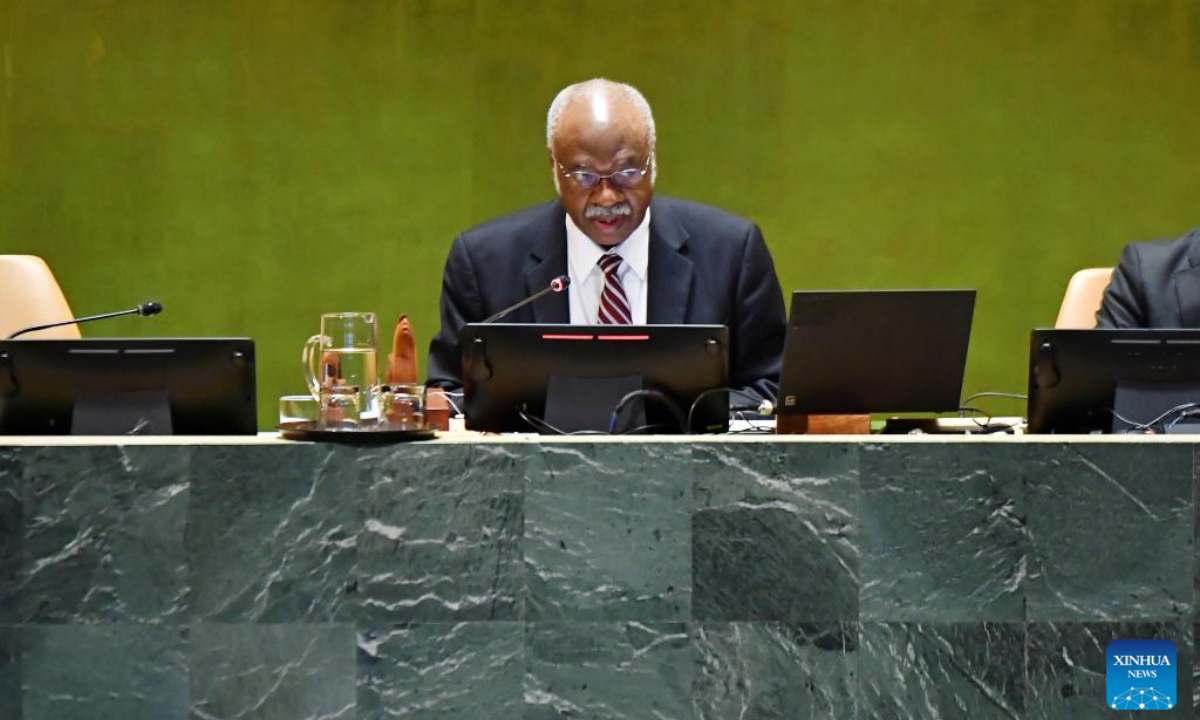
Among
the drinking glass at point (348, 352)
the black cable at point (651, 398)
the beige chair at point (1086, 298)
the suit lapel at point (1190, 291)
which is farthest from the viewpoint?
the beige chair at point (1086, 298)

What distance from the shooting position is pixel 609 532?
1.94 m

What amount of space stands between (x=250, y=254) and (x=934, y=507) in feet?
10.9

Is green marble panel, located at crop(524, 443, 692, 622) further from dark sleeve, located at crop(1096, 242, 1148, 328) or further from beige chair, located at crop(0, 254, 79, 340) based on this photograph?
beige chair, located at crop(0, 254, 79, 340)

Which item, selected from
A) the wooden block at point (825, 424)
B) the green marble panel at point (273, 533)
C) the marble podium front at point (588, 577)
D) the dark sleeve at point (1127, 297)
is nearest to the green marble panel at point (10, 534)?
the marble podium front at point (588, 577)

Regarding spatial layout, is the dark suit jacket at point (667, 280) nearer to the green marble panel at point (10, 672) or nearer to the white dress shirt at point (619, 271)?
the white dress shirt at point (619, 271)

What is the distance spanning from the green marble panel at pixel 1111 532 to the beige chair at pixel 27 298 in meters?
2.57

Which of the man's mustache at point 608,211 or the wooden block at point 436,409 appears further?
the man's mustache at point 608,211

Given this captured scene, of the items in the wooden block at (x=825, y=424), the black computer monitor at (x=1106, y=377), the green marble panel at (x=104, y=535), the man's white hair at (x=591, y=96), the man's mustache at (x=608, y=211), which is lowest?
the green marble panel at (x=104, y=535)

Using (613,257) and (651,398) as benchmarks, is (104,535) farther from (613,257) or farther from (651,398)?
(613,257)

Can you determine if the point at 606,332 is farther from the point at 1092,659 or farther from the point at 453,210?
the point at 453,210

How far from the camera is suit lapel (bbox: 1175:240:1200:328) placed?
3252 millimetres

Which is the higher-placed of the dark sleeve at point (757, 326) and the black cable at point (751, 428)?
the dark sleeve at point (757, 326)

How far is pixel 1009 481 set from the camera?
1953 mm

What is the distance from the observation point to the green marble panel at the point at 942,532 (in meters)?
1.93
